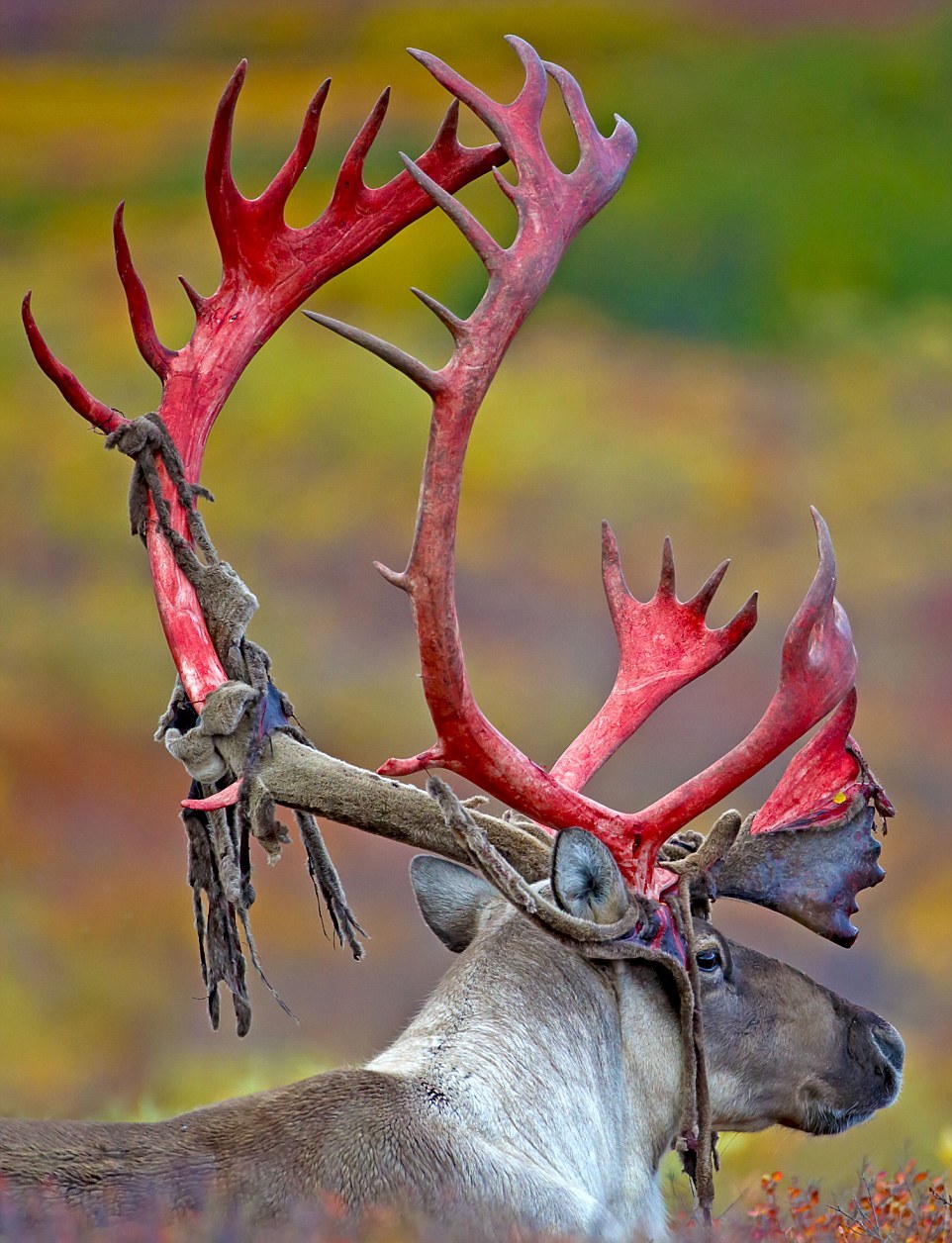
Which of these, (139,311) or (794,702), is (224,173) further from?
(794,702)

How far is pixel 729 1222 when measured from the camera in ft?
13.3

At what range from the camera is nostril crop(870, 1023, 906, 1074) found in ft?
12.5

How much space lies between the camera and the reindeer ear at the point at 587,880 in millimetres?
3357

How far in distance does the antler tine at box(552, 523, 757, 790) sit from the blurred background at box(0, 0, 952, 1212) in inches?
169

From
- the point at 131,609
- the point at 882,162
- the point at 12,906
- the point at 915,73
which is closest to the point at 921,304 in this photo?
the point at 882,162

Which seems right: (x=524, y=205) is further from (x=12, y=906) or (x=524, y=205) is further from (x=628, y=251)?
(x=628, y=251)

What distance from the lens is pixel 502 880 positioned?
3332mm

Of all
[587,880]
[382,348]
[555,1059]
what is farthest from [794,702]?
[382,348]

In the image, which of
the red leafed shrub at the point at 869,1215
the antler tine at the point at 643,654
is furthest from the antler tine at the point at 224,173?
the red leafed shrub at the point at 869,1215

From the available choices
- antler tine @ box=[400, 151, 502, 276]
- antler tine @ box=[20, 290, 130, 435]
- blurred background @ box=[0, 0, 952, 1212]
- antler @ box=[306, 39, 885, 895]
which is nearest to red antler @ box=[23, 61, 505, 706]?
antler tine @ box=[20, 290, 130, 435]

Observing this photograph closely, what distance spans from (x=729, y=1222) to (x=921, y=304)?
1131cm

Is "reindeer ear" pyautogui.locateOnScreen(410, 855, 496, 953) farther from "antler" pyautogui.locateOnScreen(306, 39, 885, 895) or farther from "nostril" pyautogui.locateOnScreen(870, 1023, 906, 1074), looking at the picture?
"nostril" pyautogui.locateOnScreen(870, 1023, 906, 1074)

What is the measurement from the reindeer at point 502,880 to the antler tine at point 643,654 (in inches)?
0.4

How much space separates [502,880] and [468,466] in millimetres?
8917
